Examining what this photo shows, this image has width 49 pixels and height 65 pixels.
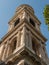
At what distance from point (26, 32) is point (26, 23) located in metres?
3.10

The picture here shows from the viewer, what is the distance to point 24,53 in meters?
24.2

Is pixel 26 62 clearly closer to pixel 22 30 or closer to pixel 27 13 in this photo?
pixel 22 30

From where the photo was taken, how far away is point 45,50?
108 feet

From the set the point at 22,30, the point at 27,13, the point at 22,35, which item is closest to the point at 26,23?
the point at 22,30

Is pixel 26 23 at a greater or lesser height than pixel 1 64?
greater

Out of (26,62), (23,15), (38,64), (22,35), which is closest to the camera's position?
(26,62)

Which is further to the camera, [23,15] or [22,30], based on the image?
[23,15]

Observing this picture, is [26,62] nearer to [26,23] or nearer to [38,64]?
[38,64]

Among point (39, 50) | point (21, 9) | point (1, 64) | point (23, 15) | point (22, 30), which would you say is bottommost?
point (1, 64)

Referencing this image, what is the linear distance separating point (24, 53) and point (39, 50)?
25.2 feet

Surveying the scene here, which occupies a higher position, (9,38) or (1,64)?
(9,38)

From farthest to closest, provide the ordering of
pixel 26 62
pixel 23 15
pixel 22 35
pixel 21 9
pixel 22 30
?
pixel 21 9 < pixel 23 15 < pixel 22 30 < pixel 22 35 < pixel 26 62

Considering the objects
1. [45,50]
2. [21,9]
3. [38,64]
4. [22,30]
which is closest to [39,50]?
[45,50]

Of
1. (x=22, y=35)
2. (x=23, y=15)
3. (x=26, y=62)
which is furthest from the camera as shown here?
(x=23, y=15)
